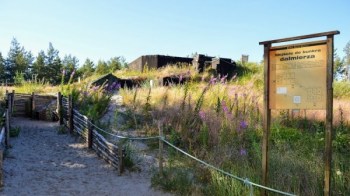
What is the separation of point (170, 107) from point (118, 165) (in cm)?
287

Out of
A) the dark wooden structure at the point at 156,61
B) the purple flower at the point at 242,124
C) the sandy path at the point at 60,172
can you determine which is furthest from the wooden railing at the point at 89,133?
the dark wooden structure at the point at 156,61

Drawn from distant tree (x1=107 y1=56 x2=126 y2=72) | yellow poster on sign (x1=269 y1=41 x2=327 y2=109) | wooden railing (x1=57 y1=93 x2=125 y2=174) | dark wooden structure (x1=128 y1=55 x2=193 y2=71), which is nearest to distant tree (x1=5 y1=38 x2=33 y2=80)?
distant tree (x1=107 y1=56 x2=126 y2=72)

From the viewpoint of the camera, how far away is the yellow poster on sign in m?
3.86

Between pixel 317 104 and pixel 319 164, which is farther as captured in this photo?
pixel 319 164

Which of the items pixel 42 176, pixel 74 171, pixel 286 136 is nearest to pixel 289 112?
pixel 286 136

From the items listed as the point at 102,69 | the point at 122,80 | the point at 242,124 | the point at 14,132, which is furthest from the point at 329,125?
the point at 102,69

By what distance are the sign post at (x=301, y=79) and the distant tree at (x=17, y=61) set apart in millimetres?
42407

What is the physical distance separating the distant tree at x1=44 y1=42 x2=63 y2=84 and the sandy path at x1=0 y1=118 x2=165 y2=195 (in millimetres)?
36963

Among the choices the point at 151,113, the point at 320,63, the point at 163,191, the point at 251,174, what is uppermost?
the point at 320,63

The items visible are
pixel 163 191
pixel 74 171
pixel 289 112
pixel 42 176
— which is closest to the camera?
pixel 163 191

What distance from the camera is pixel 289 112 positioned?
895cm

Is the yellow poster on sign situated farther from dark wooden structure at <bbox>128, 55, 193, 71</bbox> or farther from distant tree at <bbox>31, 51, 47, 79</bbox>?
distant tree at <bbox>31, 51, 47, 79</bbox>

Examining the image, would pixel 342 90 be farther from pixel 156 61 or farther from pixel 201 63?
pixel 156 61

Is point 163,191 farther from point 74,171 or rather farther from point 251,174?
point 74,171
